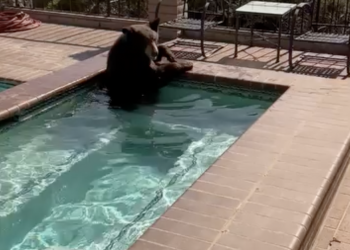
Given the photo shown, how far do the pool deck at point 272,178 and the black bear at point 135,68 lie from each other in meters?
0.39

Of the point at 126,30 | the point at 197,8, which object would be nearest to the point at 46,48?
the point at 126,30

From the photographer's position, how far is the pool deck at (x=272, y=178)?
3180 millimetres

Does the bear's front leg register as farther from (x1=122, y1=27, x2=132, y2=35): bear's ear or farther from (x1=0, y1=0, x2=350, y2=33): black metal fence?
(x1=0, y1=0, x2=350, y2=33): black metal fence

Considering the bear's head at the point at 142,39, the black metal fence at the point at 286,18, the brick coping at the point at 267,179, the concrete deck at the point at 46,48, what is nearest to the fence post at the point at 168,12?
the black metal fence at the point at 286,18

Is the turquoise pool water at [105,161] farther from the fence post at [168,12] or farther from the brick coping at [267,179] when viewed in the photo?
the fence post at [168,12]

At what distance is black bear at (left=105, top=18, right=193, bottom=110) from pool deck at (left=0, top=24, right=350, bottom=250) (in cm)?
39

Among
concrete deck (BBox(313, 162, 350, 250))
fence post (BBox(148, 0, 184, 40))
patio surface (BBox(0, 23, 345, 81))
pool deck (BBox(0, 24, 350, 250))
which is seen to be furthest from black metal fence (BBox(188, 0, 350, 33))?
concrete deck (BBox(313, 162, 350, 250))

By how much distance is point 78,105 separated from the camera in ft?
19.9

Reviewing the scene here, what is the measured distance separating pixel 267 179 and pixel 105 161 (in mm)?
1601

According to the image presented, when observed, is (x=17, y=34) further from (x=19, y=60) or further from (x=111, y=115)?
(x=111, y=115)

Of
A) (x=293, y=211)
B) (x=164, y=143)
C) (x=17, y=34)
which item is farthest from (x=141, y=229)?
(x=17, y=34)

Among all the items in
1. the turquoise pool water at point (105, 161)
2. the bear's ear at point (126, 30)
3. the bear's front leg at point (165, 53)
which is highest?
the bear's ear at point (126, 30)

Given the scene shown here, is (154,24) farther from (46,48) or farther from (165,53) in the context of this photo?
→ (46,48)

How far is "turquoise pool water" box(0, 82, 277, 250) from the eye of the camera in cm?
390
